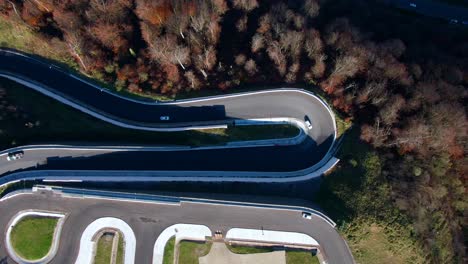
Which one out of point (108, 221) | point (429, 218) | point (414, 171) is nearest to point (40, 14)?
point (108, 221)

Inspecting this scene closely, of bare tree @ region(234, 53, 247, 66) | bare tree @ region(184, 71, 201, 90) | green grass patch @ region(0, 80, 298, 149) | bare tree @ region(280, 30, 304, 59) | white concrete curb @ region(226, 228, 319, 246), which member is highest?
bare tree @ region(280, 30, 304, 59)

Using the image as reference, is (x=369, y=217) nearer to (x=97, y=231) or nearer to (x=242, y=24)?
(x=242, y=24)

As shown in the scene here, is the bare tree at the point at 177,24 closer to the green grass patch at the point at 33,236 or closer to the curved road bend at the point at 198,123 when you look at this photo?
the curved road bend at the point at 198,123

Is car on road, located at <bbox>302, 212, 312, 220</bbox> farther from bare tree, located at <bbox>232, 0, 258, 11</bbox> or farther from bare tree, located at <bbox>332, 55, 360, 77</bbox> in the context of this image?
bare tree, located at <bbox>232, 0, 258, 11</bbox>

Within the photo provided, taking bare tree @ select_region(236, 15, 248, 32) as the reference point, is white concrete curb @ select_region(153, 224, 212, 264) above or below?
below

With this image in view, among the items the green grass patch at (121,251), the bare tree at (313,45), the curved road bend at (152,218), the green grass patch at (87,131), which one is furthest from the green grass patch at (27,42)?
the bare tree at (313,45)

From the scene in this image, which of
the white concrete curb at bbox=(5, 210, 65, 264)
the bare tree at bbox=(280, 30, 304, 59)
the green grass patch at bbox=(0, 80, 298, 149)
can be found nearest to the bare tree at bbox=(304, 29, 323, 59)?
the bare tree at bbox=(280, 30, 304, 59)

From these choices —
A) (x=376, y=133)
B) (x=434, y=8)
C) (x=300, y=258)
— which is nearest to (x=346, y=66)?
(x=376, y=133)
